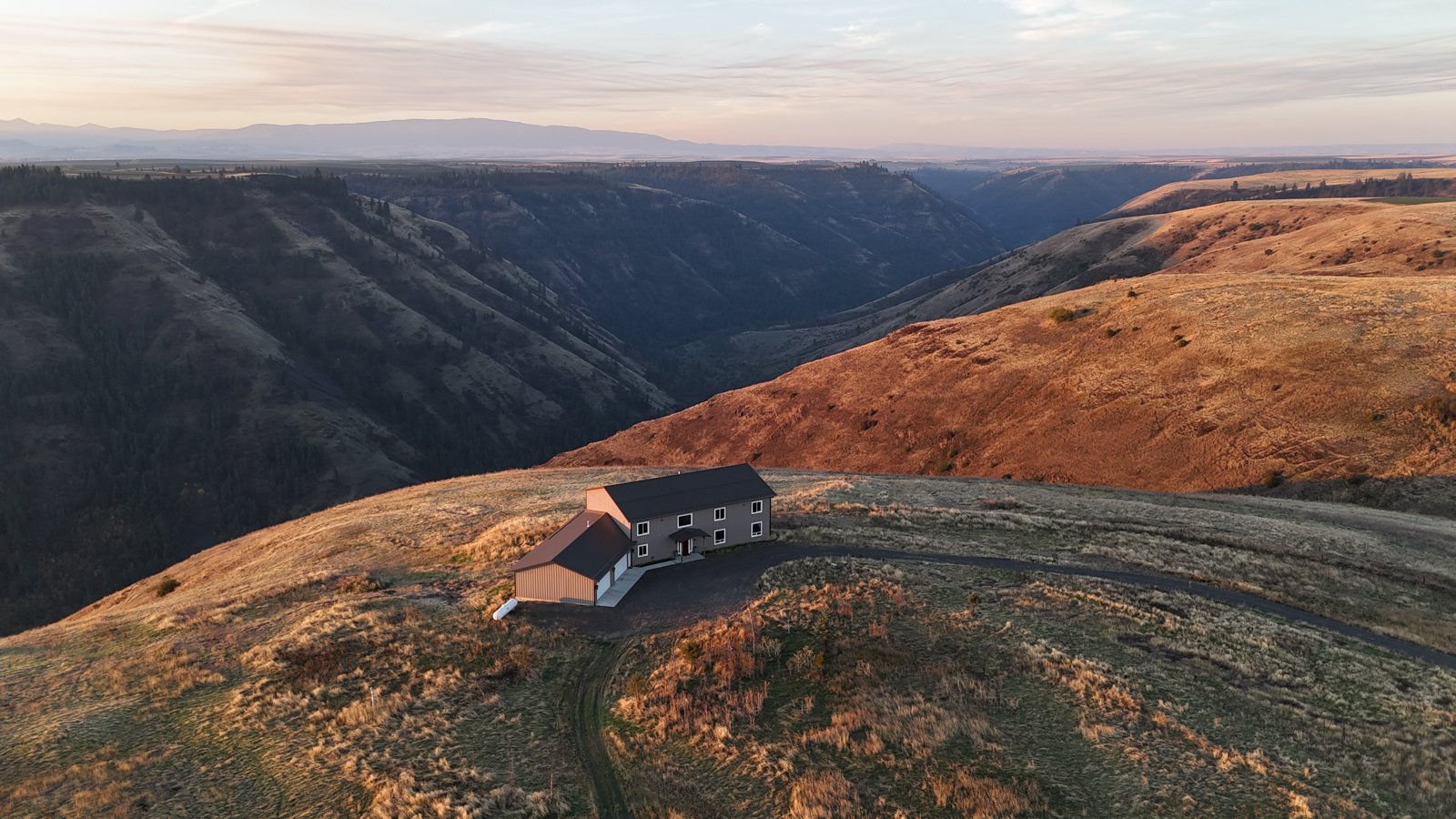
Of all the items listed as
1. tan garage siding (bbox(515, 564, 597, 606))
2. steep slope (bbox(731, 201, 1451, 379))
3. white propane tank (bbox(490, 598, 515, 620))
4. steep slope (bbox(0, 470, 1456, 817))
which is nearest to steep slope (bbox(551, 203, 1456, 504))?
steep slope (bbox(731, 201, 1451, 379))

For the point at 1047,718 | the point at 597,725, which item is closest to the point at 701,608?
the point at 597,725

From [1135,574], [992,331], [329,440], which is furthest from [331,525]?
[329,440]

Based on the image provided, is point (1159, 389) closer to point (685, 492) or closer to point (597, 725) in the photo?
point (685, 492)

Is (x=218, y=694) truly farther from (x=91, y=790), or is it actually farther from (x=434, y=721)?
(x=434, y=721)

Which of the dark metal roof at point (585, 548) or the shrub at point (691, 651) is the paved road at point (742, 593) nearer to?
the dark metal roof at point (585, 548)

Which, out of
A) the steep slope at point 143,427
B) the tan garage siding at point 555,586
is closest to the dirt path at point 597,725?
the tan garage siding at point 555,586

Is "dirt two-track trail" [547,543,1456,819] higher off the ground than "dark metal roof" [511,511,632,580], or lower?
lower

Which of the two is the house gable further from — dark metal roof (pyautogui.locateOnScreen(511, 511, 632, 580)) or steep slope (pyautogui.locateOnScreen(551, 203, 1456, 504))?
steep slope (pyautogui.locateOnScreen(551, 203, 1456, 504))
